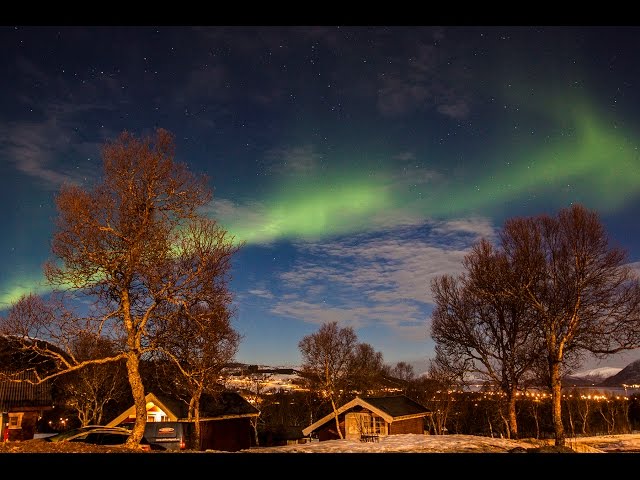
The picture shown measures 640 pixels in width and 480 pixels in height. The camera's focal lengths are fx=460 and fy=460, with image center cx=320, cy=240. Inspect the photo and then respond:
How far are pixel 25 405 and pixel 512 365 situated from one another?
3459 cm

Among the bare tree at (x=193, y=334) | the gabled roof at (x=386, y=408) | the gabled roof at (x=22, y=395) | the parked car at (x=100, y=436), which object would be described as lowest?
the gabled roof at (x=386, y=408)

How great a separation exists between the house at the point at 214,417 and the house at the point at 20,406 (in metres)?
6.02

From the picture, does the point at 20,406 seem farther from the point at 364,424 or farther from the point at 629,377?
the point at 629,377

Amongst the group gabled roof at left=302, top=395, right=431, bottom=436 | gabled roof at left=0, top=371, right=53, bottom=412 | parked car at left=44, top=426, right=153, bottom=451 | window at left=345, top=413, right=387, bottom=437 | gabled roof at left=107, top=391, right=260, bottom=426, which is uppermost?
gabled roof at left=0, top=371, right=53, bottom=412

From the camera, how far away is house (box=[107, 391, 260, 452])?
37.7 meters

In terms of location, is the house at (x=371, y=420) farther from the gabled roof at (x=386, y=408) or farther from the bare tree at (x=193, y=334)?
the bare tree at (x=193, y=334)

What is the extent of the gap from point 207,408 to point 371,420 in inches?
650

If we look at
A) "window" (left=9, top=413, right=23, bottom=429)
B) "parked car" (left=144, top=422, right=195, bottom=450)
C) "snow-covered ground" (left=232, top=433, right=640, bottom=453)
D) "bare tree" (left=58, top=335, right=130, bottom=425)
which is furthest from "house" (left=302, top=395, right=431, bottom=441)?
"window" (left=9, top=413, right=23, bottom=429)

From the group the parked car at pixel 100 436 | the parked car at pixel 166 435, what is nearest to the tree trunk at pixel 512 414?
the parked car at pixel 166 435

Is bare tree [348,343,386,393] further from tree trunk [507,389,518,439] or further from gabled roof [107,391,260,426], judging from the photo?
tree trunk [507,389,518,439]

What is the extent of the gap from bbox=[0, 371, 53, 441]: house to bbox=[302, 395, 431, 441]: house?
84.6ft

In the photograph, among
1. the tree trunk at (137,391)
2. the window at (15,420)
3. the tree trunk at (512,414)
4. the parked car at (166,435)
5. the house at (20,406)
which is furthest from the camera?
the window at (15,420)

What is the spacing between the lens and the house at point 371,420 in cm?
4531
